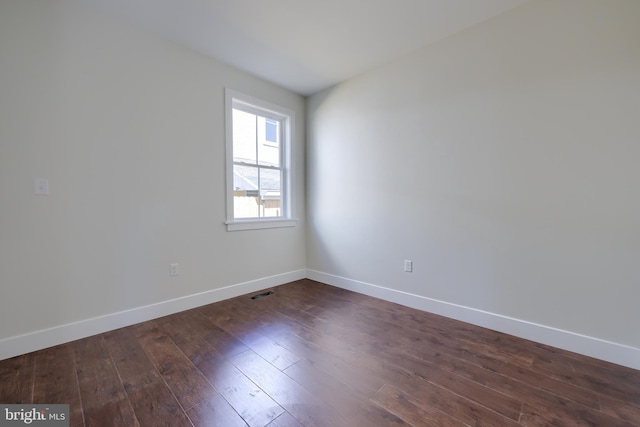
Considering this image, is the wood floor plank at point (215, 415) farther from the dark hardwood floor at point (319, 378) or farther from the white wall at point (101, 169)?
the white wall at point (101, 169)

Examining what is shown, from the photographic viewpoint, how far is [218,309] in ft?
9.00

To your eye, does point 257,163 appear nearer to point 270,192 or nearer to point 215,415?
point 270,192

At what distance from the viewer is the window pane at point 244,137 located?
10.4ft

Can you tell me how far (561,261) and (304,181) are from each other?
9.47 ft

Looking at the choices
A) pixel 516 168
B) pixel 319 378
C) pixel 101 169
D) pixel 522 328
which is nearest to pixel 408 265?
pixel 522 328

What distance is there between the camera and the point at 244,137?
3.26m

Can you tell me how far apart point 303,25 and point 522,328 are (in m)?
3.11

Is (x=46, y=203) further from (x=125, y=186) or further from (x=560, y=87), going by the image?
(x=560, y=87)

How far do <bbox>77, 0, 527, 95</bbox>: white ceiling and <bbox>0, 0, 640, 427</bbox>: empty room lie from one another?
0.08 ft

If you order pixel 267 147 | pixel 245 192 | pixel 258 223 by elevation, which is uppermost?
pixel 267 147

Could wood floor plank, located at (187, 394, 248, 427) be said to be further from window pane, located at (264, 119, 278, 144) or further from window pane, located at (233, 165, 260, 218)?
window pane, located at (264, 119, 278, 144)

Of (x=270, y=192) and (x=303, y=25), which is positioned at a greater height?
(x=303, y=25)

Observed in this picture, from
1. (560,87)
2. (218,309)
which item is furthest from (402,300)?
(560,87)

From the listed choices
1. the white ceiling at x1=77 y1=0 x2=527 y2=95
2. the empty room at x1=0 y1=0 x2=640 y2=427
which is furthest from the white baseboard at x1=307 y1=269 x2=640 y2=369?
the white ceiling at x1=77 y1=0 x2=527 y2=95
